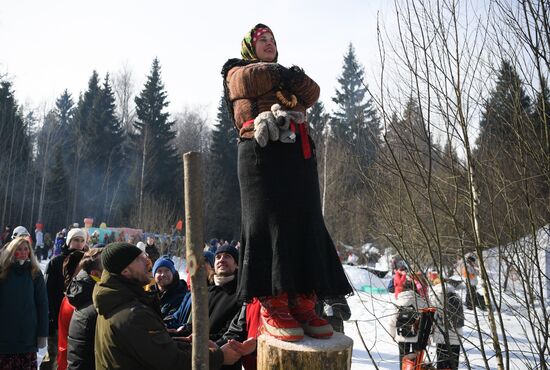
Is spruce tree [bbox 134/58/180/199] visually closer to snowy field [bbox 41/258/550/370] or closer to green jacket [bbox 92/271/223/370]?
snowy field [bbox 41/258/550/370]

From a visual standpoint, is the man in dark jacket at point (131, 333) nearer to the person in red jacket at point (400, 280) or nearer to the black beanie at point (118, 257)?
the black beanie at point (118, 257)

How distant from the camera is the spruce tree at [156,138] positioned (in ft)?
112

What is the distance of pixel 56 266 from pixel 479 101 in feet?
15.6

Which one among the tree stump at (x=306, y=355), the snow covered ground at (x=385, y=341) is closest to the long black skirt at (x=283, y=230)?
the tree stump at (x=306, y=355)

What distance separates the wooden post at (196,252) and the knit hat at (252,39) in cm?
124

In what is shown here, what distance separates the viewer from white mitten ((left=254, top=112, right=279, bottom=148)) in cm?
229

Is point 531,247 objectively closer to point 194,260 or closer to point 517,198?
point 517,198

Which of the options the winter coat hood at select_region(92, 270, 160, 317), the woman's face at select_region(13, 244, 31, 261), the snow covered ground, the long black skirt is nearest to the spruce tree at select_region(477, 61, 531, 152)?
the long black skirt

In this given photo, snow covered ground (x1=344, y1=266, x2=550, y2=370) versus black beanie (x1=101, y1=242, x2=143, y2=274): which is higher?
black beanie (x1=101, y1=242, x2=143, y2=274)

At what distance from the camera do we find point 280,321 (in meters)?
2.19

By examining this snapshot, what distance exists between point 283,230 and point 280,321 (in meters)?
0.44

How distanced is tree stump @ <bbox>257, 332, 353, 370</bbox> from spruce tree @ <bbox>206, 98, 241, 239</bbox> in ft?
104

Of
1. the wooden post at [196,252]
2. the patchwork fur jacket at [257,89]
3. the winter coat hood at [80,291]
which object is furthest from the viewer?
the winter coat hood at [80,291]

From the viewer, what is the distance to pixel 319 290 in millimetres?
2238
